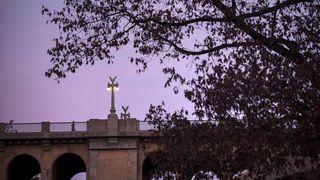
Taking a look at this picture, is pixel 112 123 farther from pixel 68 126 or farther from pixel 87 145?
pixel 68 126

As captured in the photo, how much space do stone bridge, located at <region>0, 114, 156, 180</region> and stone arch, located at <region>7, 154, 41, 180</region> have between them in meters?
0.52

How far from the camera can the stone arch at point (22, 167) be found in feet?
146

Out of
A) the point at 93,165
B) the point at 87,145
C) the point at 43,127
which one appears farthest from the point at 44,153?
the point at 93,165

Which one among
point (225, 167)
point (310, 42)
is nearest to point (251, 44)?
point (310, 42)

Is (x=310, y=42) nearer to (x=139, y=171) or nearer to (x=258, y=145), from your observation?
(x=258, y=145)

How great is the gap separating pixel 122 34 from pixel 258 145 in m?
5.58

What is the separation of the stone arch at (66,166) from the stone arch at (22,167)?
2490 millimetres

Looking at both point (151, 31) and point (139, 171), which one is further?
point (139, 171)

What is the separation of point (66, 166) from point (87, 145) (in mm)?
10085

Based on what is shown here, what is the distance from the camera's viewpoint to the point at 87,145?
4281 centimetres

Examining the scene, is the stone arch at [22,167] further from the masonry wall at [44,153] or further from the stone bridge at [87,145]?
the masonry wall at [44,153]

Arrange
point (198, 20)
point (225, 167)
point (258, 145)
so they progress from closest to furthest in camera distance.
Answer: point (258, 145), point (225, 167), point (198, 20)

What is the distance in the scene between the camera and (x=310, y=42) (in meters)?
12.8

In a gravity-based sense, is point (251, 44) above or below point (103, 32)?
below
